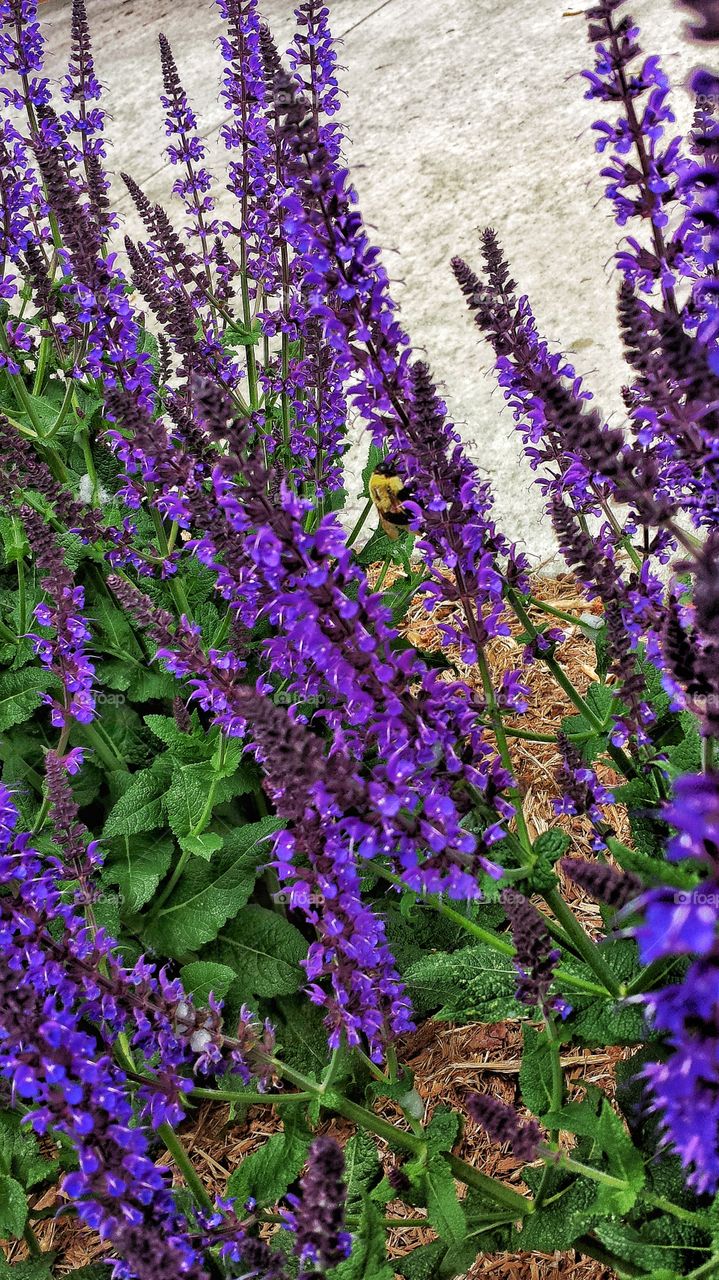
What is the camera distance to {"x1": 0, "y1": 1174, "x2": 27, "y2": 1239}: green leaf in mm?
2457

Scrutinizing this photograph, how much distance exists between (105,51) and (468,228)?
6.88 m

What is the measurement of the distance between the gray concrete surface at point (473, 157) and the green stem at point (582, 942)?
2.21m

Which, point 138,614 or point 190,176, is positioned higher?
point 190,176

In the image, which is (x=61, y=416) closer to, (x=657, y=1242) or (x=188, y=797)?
(x=188, y=797)

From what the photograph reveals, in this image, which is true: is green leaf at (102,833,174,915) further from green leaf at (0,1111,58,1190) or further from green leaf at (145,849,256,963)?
green leaf at (0,1111,58,1190)

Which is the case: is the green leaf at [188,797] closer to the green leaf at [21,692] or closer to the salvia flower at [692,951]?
the green leaf at [21,692]

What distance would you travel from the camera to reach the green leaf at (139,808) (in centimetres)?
304

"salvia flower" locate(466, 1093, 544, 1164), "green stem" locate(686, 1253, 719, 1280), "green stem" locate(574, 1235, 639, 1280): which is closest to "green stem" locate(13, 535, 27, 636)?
"salvia flower" locate(466, 1093, 544, 1164)

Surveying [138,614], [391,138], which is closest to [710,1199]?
[138,614]

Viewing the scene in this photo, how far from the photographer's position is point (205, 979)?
2.87 m

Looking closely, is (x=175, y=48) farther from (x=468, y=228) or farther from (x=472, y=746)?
(x=472, y=746)

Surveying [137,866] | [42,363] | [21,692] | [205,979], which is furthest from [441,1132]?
[42,363]

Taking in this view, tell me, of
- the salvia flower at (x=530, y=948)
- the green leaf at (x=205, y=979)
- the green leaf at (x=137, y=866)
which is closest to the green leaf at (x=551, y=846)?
the salvia flower at (x=530, y=948)

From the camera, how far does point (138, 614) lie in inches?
103
